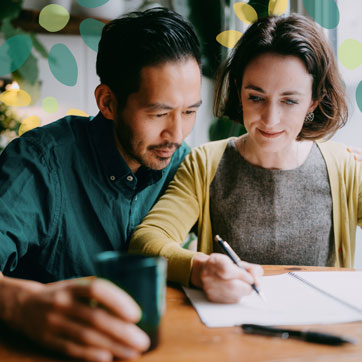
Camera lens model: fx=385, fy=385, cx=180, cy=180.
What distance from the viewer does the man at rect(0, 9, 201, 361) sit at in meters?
1.10

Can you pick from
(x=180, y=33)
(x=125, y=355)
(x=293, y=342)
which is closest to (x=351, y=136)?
(x=180, y=33)

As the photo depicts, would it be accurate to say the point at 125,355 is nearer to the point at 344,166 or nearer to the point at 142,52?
the point at 142,52

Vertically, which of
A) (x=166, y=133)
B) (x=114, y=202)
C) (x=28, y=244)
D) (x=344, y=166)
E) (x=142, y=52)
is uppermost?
(x=142, y=52)

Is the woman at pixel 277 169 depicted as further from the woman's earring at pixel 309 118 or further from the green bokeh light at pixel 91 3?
the green bokeh light at pixel 91 3

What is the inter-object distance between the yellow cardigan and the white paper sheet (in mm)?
384

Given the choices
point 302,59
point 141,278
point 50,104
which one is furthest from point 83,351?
point 50,104

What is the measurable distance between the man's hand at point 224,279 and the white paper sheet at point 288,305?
19 mm

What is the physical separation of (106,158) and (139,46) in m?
0.36

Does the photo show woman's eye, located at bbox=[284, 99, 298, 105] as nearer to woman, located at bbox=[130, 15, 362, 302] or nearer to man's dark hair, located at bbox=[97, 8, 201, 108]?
woman, located at bbox=[130, 15, 362, 302]

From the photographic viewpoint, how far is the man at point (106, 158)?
1.10 meters

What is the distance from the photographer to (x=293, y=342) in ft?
2.05

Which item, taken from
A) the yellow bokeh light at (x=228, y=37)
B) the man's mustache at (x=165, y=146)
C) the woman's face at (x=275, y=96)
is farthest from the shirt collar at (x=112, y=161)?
the yellow bokeh light at (x=228, y=37)

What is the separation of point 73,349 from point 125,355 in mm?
74

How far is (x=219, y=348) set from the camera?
23.9 inches
